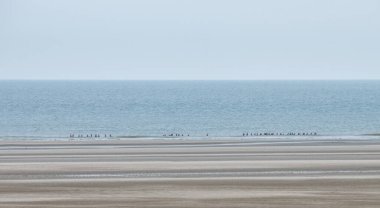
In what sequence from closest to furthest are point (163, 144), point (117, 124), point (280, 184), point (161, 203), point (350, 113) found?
1. point (161, 203)
2. point (280, 184)
3. point (163, 144)
4. point (117, 124)
5. point (350, 113)

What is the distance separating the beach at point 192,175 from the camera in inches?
1099

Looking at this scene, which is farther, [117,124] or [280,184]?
[117,124]

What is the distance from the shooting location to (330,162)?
38.6 m

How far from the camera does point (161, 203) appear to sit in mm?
27391

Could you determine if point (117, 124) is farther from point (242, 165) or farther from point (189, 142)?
point (242, 165)

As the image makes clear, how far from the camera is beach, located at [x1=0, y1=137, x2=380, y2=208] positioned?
91.6 ft

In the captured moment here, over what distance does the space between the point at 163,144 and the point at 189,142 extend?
2443mm

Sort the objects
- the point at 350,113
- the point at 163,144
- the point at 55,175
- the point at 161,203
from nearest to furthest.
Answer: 1. the point at 161,203
2. the point at 55,175
3. the point at 163,144
4. the point at 350,113

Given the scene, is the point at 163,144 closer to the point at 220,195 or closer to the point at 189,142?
the point at 189,142

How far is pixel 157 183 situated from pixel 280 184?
3.75 m

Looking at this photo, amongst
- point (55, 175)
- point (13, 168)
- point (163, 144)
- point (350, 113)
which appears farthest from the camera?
point (350, 113)

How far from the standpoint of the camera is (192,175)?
3431 cm

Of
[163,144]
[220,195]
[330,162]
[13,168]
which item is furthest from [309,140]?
[220,195]

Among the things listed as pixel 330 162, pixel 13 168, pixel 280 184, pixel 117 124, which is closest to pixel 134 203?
pixel 280 184
